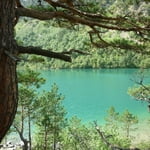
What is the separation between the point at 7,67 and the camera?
1.95 metres

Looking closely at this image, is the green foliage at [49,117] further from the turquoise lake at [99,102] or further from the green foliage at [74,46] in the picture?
the turquoise lake at [99,102]

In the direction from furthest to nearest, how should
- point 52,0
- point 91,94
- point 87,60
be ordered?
1. point 87,60
2. point 91,94
3. point 52,0

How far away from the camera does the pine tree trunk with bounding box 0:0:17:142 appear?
1.94 metres

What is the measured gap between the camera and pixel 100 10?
529 centimetres

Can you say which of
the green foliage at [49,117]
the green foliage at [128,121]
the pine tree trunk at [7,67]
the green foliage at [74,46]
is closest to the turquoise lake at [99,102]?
the green foliage at [128,121]

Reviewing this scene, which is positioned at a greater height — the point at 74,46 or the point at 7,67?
the point at 7,67

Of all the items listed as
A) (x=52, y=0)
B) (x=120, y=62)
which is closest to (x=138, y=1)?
(x=52, y=0)

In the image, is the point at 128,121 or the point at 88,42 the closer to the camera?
the point at 88,42

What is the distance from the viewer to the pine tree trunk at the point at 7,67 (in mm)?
1937

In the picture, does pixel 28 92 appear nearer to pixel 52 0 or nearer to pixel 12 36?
pixel 52 0

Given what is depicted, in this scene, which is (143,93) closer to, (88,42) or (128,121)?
(88,42)

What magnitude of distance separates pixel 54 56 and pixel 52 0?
A: 166 cm

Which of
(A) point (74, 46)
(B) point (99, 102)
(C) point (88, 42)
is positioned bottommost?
(B) point (99, 102)

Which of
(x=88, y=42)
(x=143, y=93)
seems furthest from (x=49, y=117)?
(x=88, y=42)
